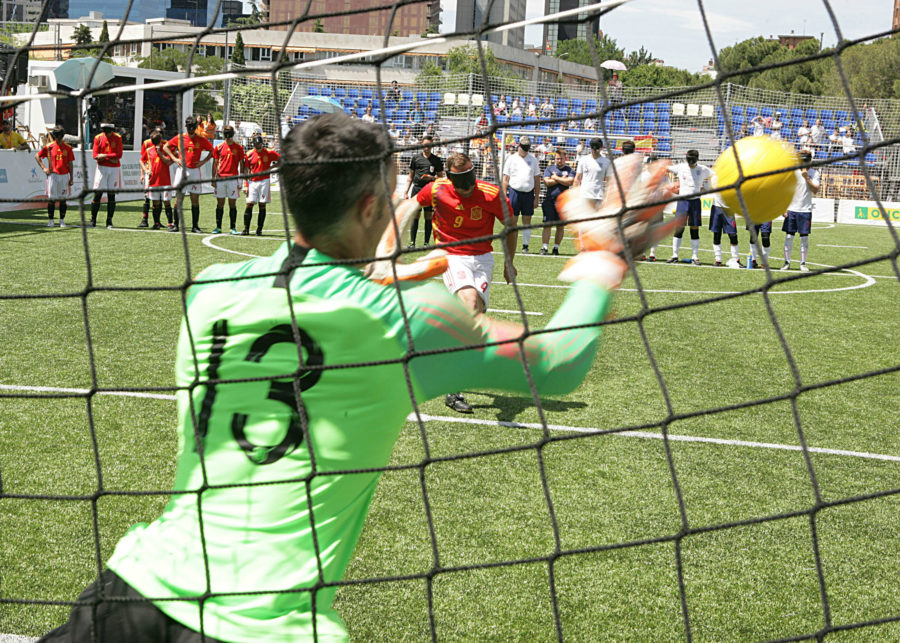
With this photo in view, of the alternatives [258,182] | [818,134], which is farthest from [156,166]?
[818,134]

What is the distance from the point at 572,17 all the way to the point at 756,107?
26066 millimetres

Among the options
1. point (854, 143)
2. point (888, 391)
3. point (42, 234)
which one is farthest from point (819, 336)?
point (854, 143)

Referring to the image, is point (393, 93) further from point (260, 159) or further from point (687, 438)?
point (687, 438)

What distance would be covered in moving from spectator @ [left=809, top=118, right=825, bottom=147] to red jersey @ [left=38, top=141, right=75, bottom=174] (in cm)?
1827

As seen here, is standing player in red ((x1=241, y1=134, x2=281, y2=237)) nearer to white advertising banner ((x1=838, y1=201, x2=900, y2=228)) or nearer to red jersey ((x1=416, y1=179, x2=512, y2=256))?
red jersey ((x1=416, y1=179, x2=512, y2=256))

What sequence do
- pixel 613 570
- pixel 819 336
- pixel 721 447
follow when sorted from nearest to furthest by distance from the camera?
pixel 613 570, pixel 721 447, pixel 819 336

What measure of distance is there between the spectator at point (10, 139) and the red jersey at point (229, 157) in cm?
418

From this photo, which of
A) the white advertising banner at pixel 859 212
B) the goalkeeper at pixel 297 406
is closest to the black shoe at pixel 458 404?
the goalkeeper at pixel 297 406

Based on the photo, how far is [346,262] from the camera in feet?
5.68

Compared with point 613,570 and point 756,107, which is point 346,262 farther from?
point 756,107

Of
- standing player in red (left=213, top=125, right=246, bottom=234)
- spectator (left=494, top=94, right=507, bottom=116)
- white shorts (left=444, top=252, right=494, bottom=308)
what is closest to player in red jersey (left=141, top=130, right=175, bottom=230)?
standing player in red (left=213, top=125, right=246, bottom=234)

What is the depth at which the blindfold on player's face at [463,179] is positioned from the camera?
700 cm

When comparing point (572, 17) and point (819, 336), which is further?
point (819, 336)

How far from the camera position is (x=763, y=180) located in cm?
238
